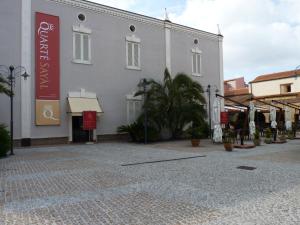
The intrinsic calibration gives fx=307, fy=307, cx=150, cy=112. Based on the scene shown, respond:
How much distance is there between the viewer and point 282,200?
594 centimetres

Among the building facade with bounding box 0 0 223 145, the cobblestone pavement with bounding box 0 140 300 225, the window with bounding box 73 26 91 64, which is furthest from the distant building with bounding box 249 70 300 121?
the cobblestone pavement with bounding box 0 140 300 225

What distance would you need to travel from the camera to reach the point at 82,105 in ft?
61.4

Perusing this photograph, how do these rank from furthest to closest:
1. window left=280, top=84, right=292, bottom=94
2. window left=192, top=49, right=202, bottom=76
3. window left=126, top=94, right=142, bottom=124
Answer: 1. window left=280, top=84, right=292, bottom=94
2. window left=192, top=49, right=202, bottom=76
3. window left=126, top=94, right=142, bottom=124

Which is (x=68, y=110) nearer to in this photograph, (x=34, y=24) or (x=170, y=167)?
(x=34, y=24)

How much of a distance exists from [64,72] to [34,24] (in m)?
3.19

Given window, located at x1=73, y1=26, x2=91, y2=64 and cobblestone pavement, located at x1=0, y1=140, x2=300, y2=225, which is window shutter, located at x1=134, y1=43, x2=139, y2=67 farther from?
cobblestone pavement, located at x1=0, y1=140, x2=300, y2=225

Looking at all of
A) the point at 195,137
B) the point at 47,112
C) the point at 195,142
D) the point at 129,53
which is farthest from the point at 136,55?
the point at 195,142

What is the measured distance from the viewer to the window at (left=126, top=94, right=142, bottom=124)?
841 inches

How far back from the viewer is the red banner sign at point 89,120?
18297 millimetres

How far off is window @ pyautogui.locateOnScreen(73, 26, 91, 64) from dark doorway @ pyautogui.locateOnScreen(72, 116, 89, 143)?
11.9 feet

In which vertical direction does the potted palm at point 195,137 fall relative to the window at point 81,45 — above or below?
below

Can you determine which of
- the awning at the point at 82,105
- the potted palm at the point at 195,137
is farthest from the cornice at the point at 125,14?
the potted palm at the point at 195,137

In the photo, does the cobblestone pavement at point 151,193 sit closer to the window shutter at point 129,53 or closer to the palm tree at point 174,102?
the palm tree at point 174,102

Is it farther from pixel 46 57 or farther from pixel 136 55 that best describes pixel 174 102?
pixel 46 57
